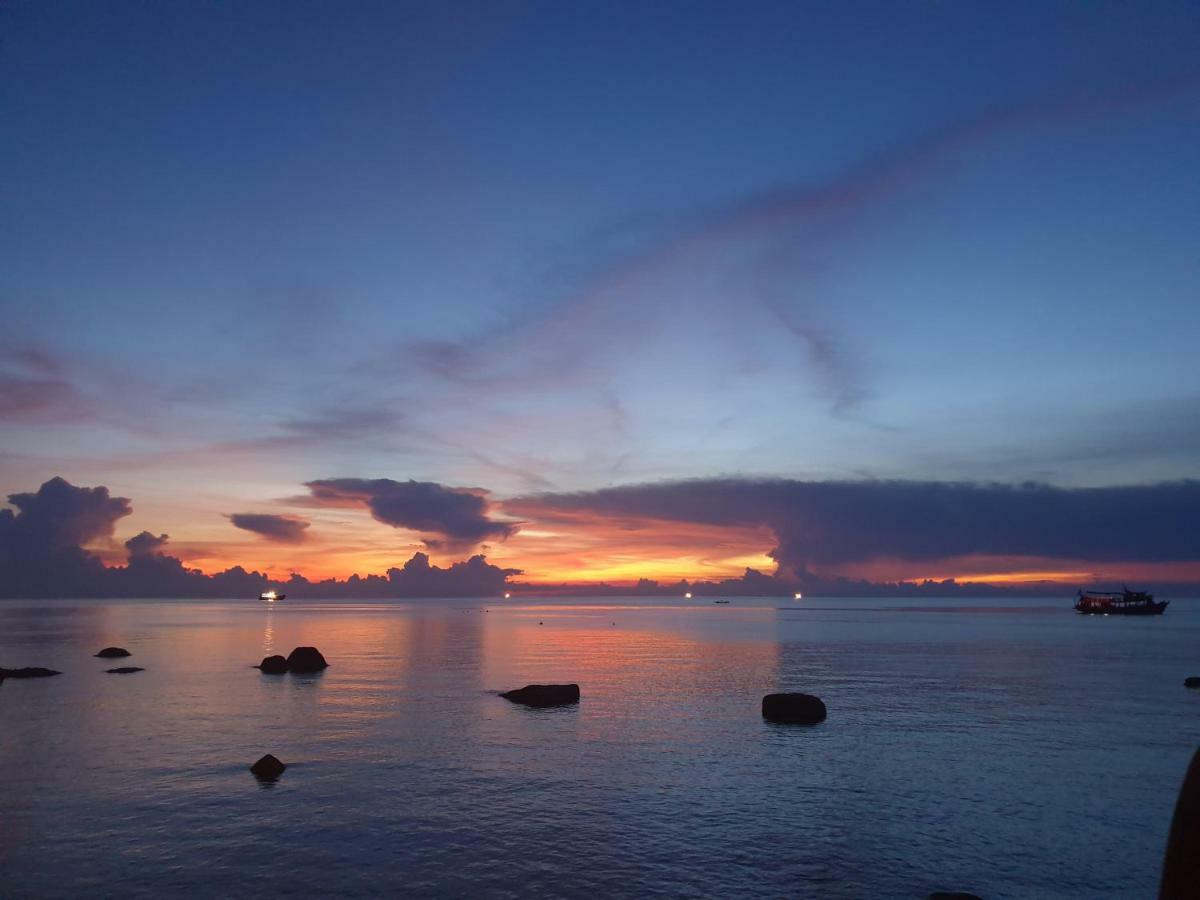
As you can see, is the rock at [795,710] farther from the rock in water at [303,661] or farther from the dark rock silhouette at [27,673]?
the dark rock silhouette at [27,673]

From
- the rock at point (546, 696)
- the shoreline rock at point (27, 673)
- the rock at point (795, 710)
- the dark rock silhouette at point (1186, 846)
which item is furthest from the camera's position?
the shoreline rock at point (27, 673)

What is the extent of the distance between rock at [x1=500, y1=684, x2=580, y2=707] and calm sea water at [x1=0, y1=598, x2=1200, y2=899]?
162 cm

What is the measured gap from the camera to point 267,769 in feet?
125

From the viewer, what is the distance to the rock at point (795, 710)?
53906 millimetres

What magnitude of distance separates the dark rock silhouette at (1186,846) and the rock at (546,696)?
5105 centimetres

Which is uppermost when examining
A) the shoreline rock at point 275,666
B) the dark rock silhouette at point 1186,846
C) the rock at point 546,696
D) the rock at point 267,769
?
the dark rock silhouette at point 1186,846

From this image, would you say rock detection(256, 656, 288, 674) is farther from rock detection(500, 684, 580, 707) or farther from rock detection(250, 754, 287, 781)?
rock detection(250, 754, 287, 781)

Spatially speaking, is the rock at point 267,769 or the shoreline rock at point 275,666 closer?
the rock at point 267,769

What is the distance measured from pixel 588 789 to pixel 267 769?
53.5ft

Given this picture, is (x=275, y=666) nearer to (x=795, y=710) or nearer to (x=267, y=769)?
(x=267, y=769)

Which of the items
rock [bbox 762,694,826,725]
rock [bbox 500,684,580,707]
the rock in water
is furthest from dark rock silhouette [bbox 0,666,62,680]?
rock [bbox 762,694,826,725]

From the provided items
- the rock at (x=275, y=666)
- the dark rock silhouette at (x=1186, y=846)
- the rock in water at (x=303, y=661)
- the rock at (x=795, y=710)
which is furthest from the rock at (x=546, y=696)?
the dark rock silhouette at (x=1186, y=846)

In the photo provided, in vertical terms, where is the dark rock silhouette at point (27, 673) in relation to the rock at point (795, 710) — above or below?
below

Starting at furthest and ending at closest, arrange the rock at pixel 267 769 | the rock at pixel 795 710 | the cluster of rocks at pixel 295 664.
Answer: the cluster of rocks at pixel 295 664 → the rock at pixel 795 710 → the rock at pixel 267 769
